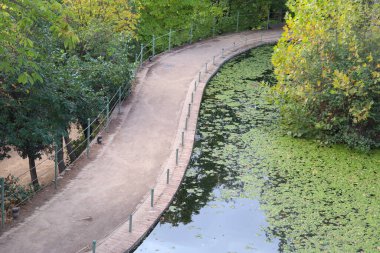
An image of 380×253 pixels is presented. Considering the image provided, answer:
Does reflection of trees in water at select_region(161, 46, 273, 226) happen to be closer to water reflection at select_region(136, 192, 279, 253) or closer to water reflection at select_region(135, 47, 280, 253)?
water reflection at select_region(135, 47, 280, 253)

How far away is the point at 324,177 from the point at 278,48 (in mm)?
6330

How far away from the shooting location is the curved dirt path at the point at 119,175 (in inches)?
537

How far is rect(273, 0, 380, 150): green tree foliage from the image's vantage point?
63.8 ft

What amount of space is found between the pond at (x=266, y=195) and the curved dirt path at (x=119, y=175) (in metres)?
1.08

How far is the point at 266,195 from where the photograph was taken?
16.3 meters

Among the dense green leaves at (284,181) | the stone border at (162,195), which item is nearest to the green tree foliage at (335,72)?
the dense green leaves at (284,181)


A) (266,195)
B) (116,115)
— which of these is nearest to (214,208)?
(266,195)

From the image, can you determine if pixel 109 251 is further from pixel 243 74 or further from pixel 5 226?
pixel 243 74

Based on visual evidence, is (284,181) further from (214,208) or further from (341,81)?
(341,81)

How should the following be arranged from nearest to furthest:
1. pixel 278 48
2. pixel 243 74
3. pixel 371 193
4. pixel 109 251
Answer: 1. pixel 109 251
2. pixel 371 193
3. pixel 278 48
4. pixel 243 74

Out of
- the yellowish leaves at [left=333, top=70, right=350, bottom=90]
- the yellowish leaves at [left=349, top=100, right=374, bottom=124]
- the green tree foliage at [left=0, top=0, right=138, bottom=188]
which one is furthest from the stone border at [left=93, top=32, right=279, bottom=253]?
the yellowish leaves at [left=349, top=100, right=374, bottom=124]

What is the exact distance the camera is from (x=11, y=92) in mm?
16656

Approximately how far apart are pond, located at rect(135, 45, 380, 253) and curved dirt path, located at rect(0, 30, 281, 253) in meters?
1.08

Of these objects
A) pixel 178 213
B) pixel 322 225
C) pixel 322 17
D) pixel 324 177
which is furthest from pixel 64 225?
pixel 322 17
